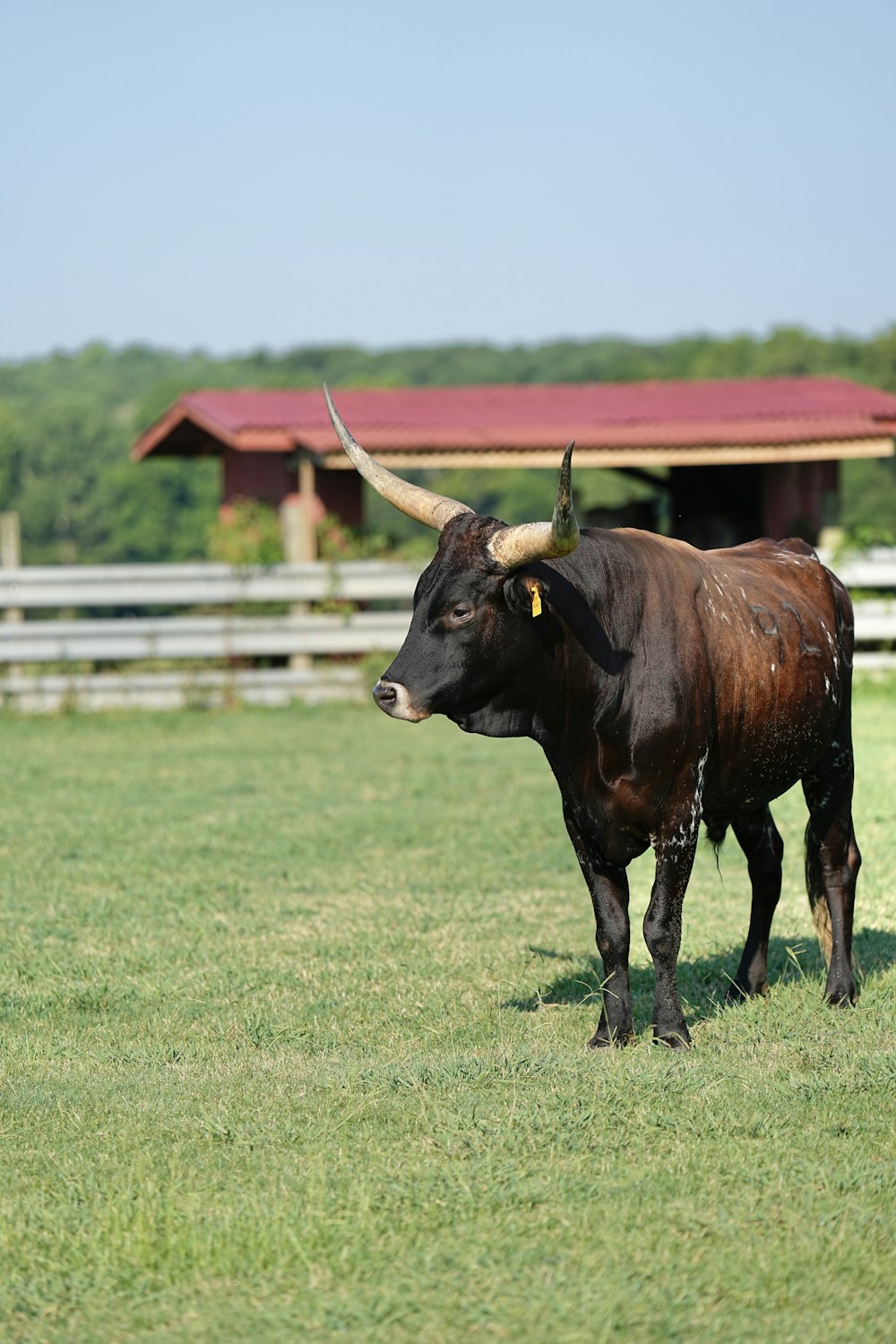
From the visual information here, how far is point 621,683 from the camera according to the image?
582 cm

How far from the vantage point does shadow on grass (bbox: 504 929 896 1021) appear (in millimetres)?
6602

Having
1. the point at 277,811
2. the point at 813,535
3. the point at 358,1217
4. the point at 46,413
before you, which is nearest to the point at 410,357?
the point at 46,413

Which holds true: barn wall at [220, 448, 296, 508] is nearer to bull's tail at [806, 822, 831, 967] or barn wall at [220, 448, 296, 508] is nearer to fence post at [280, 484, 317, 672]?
fence post at [280, 484, 317, 672]

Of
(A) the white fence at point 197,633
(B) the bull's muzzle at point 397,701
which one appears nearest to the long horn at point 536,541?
(B) the bull's muzzle at point 397,701

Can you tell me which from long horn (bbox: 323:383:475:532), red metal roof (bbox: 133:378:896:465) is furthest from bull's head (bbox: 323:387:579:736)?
red metal roof (bbox: 133:378:896:465)

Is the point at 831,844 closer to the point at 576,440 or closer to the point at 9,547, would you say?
the point at 9,547

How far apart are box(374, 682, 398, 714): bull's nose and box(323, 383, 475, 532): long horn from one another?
671mm

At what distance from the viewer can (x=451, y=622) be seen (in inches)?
220

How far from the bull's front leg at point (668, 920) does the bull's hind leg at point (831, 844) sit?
1094 millimetres

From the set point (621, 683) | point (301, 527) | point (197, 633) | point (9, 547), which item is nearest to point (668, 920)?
point (621, 683)

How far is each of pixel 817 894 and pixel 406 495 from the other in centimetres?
244

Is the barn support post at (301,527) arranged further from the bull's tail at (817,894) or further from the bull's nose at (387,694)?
the bull's nose at (387,694)

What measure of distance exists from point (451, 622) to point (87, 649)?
1307 centimetres

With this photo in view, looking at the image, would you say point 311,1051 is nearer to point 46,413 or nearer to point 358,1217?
point 358,1217
